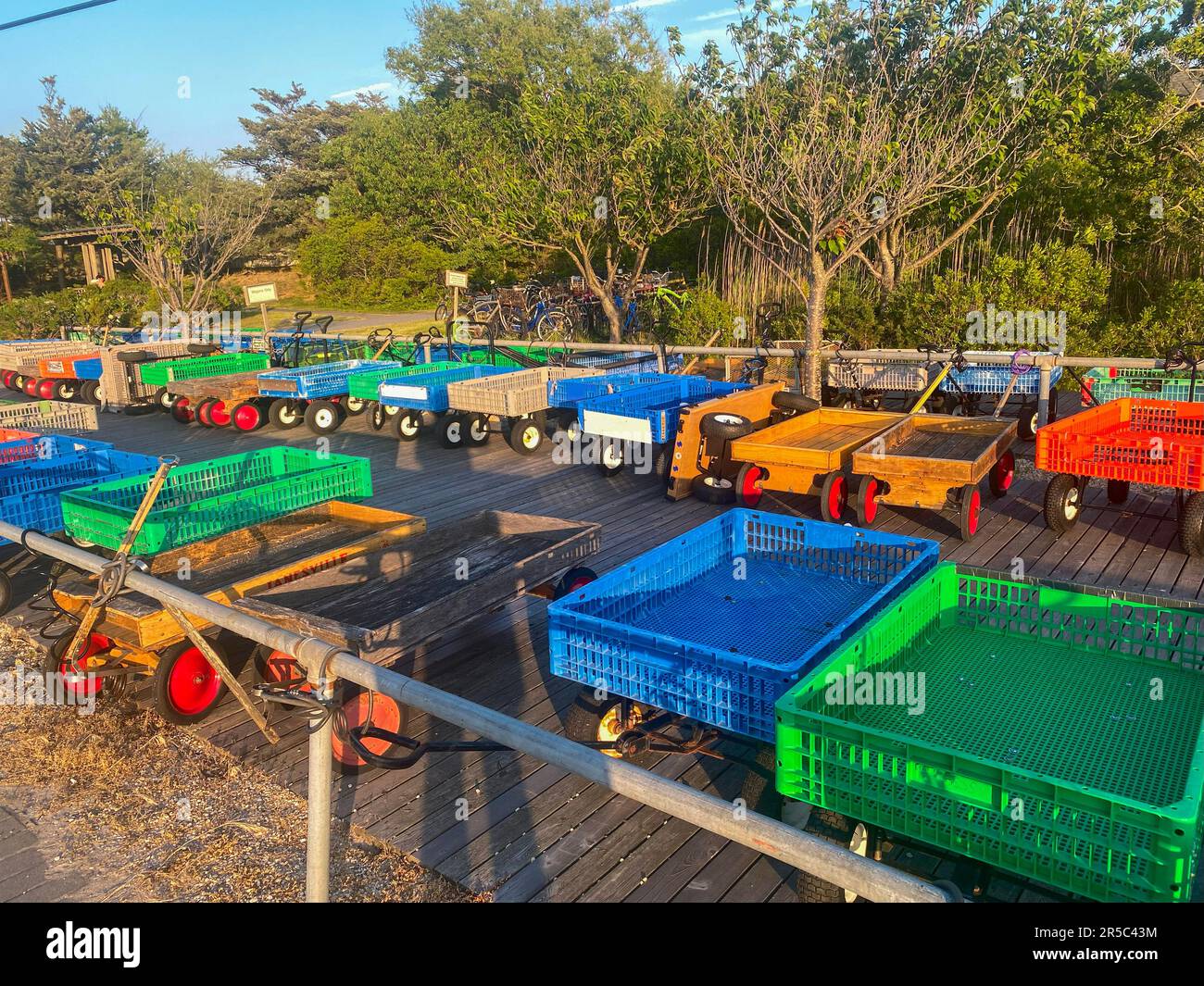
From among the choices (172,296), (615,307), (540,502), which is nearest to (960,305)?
(615,307)

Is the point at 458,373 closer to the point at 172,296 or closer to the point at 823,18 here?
the point at 823,18

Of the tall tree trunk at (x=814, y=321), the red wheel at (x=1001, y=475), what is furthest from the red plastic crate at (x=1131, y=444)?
the tall tree trunk at (x=814, y=321)

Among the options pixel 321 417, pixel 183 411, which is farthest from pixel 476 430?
pixel 183 411

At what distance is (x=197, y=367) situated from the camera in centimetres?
1589

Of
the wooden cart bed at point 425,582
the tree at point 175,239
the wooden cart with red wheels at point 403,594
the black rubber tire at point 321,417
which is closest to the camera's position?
the wooden cart with red wheels at point 403,594

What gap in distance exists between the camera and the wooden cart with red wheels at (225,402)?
1427cm

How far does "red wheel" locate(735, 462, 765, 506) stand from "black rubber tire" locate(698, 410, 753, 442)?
0.38m

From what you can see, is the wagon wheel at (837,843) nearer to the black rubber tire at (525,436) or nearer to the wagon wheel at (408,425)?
the black rubber tire at (525,436)

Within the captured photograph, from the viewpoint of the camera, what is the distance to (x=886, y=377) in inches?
484

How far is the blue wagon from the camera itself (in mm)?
13844

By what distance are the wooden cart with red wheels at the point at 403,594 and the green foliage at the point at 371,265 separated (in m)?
31.2

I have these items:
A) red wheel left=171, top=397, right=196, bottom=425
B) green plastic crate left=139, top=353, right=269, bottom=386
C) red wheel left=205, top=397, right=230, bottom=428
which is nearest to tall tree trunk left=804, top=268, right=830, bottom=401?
red wheel left=205, top=397, right=230, bottom=428
